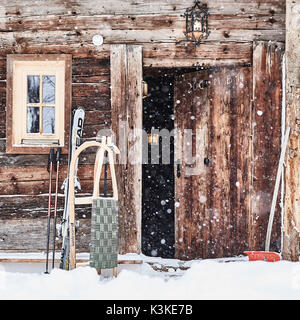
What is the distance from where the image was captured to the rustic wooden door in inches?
228

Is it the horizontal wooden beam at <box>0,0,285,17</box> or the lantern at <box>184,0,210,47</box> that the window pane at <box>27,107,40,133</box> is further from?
the lantern at <box>184,0,210,47</box>

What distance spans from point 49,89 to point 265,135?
2.87m

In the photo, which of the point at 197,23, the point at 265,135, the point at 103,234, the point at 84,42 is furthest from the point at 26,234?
the point at 197,23

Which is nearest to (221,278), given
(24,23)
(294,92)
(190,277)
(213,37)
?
(190,277)

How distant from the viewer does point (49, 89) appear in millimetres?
5637

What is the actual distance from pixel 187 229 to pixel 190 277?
202 centimetres

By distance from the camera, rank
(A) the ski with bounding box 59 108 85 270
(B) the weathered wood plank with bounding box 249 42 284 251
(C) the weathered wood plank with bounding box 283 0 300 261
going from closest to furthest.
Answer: (C) the weathered wood plank with bounding box 283 0 300 261
(A) the ski with bounding box 59 108 85 270
(B) the weathered wood plank with bounding box 249 42 284 251

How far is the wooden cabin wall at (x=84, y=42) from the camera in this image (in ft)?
18.2

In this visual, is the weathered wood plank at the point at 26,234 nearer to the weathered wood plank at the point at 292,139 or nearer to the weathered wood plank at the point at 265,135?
the weathered wood plank at the point at 265,135

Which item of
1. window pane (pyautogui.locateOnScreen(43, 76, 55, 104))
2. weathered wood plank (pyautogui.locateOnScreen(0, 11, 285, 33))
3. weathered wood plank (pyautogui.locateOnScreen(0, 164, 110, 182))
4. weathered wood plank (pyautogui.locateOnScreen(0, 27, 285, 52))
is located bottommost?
weathered wood plank (pyautogui.locateOnScreen(0, 164, 110, 182))

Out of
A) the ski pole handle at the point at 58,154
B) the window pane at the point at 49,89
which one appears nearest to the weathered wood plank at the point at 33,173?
the ski pole handle at the point at 58,154

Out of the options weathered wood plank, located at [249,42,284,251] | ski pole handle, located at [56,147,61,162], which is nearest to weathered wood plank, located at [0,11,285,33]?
weathered wood plank, located at [249,42,284,251]

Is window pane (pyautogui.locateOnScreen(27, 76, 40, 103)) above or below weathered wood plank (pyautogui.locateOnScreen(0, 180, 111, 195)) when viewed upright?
above

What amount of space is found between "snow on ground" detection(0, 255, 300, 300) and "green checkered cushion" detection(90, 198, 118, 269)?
146 millimetres
